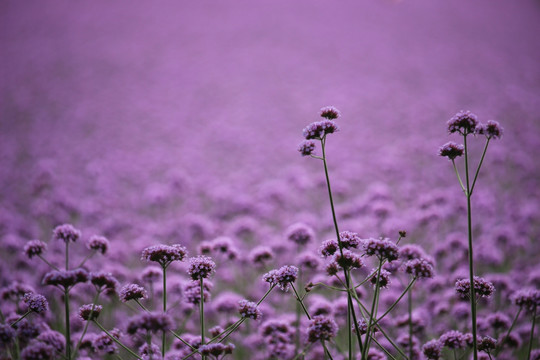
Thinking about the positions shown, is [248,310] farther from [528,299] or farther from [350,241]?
[528,299]

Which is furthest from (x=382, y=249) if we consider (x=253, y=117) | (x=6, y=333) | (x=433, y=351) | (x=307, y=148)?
(x=253, y=117)

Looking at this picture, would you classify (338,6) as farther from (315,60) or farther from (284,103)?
(284,103)

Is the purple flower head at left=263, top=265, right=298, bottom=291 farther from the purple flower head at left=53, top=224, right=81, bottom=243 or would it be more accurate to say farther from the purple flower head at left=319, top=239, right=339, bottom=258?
the purple flower head at left=53, top=224, right=81, bottom=243

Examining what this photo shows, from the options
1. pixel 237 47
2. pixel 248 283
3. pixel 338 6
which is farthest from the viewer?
pixel 338 6

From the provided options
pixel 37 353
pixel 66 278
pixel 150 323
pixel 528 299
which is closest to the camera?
pixel 150 323

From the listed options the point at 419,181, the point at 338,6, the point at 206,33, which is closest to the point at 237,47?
the point at 206,33

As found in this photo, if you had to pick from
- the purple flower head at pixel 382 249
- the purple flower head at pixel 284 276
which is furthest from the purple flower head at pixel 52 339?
the purple flower head at pixel 382 249
